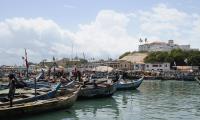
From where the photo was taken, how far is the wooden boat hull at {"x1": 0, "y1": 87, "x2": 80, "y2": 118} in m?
20.1

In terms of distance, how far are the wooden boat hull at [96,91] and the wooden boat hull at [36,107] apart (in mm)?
5335

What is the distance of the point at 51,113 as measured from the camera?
78.1 feet

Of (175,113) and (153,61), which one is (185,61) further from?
(175,113)

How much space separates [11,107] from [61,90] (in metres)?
8.69

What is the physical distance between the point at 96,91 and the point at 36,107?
11796 millimetres

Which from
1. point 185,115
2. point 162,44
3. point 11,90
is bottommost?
point 185,115

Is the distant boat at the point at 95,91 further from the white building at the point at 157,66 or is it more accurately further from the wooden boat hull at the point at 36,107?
the white building at the point at 157,66

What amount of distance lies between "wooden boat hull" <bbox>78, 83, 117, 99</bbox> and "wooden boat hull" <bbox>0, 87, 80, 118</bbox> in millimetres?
5335

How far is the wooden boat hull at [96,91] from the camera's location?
105 ft

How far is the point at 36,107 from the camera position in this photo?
2209cm

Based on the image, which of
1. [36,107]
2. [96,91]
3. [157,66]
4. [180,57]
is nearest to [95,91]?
[96,91]

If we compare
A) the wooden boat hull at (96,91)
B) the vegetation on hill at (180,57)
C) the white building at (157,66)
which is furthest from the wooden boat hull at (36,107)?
the vegetation on hill at (180,57)

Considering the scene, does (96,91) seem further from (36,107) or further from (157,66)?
(157,66)

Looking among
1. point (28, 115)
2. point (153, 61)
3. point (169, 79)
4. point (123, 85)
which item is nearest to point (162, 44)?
point (153, 61)
